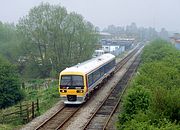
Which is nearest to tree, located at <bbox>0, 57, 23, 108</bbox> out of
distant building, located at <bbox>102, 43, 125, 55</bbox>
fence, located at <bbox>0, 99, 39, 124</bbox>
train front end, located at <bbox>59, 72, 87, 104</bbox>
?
train front end, located at <bbox>59, 72, 87, 104</bbox>

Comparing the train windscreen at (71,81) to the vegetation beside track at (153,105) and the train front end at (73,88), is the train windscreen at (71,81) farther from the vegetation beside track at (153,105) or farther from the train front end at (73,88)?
the vegetation beside track at (153,105)

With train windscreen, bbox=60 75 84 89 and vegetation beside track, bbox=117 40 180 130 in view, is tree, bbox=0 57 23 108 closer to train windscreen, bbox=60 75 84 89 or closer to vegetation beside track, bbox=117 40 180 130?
train windscreen, bbox=60 75 84 89

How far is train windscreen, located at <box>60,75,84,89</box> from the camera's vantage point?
22.1 m

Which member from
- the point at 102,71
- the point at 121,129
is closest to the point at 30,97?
the point at 102,71

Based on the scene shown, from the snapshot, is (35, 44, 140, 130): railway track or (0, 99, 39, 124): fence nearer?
(35, 44, 140, 130): railway track

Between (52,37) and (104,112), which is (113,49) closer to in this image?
(52,37)

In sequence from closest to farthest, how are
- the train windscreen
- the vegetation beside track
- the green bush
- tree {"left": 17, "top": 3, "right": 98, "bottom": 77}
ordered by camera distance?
the vegetation beside track < the green bush < the train windscreen < tree {"left": 17, "top": 3, "right": 98, "bottom": 77}

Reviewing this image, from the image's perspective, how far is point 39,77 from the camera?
47438mm

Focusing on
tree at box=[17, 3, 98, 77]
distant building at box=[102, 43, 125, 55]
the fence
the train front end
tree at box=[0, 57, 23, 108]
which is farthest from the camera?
distant building at box=[102, 43, 125, 55]

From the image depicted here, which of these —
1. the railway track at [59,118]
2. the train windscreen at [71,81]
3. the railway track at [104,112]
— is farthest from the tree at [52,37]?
the railway track at [59,118]

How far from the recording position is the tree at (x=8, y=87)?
2775 centimetres

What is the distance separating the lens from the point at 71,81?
22297 mm

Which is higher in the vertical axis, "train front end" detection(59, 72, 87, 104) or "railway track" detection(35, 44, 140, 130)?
"train front end" detection(59, 72, 87, 104)

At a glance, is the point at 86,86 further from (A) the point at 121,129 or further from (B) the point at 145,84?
(A) the point at 121,129
